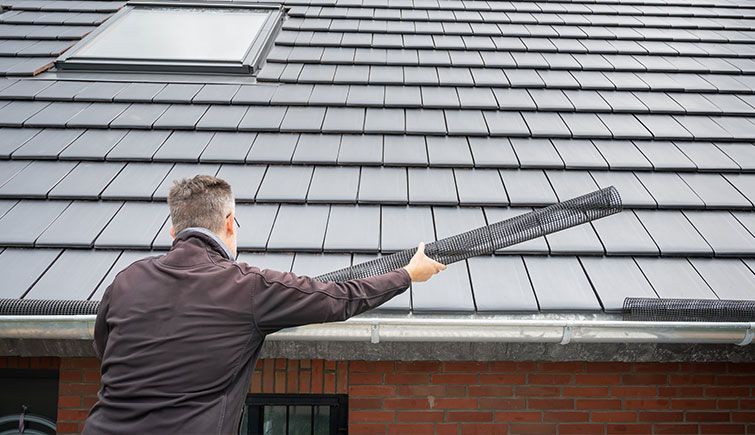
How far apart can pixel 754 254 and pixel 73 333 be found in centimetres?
271

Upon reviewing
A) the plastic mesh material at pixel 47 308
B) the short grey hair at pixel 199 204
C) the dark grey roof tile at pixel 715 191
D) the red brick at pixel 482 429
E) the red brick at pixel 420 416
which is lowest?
the red brick at pixel 482 429

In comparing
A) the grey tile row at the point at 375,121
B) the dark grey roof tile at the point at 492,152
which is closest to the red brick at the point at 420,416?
the dark grey roof tile at the point at 492,152

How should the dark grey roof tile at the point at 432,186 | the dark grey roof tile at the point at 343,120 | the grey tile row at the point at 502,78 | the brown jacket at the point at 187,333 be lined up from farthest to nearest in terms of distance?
the grey tile row at the point at 502,78
the dark grey roof tile at the point at 343,120
the dark grey roof tile at the point at 432,186
the brown jacket at the point at 187,333

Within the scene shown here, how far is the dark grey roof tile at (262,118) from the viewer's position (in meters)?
3.03

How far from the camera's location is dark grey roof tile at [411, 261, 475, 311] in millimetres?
2053

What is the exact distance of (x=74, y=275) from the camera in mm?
2180

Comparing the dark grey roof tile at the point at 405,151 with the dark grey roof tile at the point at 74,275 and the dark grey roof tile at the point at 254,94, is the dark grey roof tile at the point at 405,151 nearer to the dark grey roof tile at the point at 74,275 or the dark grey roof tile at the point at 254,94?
the dark grey roof tile at the point at 254,94

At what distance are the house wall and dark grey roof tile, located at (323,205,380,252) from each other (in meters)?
0.54

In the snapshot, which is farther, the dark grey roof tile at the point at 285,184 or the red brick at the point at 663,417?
the dark grey roof tile at the point at 285,184

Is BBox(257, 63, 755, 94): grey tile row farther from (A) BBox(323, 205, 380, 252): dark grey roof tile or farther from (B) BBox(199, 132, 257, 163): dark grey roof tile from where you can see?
(A) BBox(323, 205, 380, 252): dark grey roof tile

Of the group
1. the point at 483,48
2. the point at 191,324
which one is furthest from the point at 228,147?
the point at 483,48

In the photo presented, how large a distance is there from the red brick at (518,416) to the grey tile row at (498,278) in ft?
2.18

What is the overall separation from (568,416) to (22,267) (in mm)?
2378

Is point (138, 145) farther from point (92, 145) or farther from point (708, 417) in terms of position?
point (708, 417)
